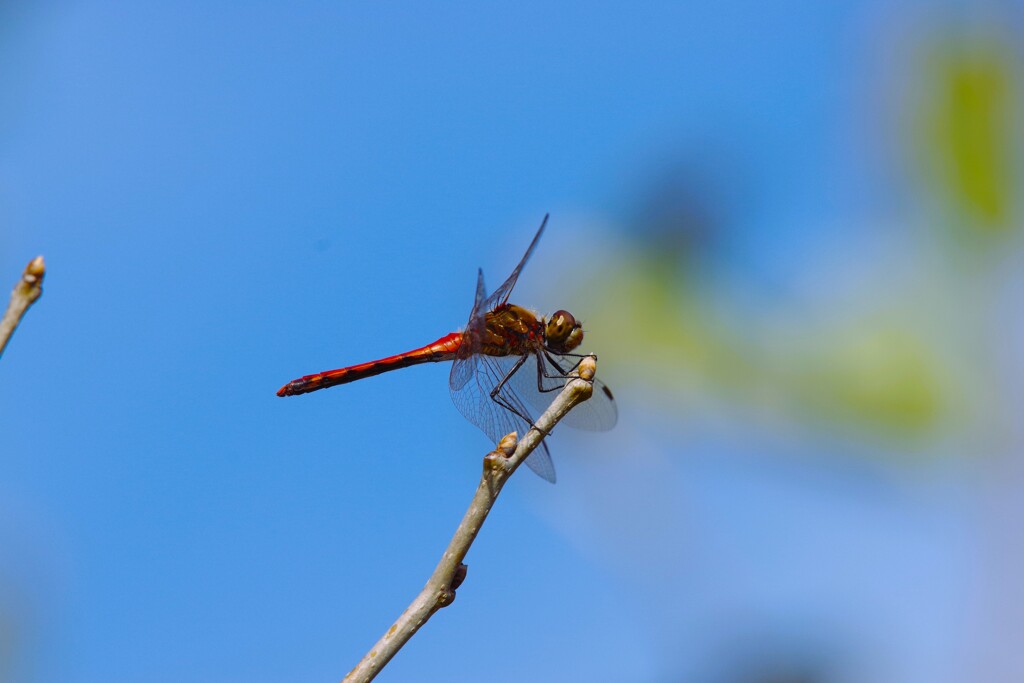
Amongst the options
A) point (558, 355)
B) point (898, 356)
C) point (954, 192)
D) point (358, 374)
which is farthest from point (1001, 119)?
point (358, 374)

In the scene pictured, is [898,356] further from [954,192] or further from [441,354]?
[441,354]

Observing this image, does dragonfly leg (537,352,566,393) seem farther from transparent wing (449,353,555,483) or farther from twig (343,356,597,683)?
twig (343,356,597,683)

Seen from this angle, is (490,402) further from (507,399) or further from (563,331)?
(563,331)

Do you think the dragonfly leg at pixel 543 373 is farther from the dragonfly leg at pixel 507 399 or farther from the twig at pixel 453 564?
the twig at pixel 453 564

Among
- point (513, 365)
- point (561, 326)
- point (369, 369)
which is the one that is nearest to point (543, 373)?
point (513, 365)

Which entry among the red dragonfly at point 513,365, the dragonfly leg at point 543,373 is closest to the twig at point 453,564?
the red dragonfly at point 513,365

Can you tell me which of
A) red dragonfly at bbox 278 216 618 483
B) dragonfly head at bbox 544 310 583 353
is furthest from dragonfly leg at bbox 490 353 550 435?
dragonfly head at bbox 544 310 583 353
